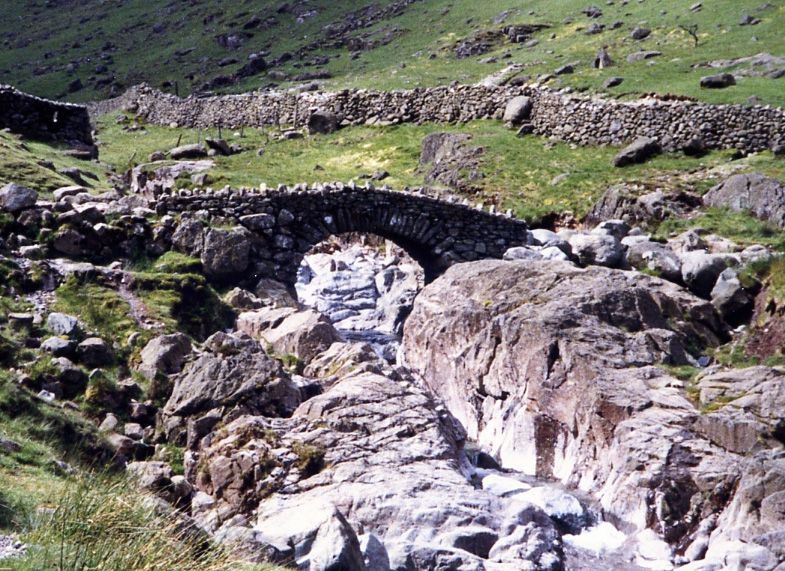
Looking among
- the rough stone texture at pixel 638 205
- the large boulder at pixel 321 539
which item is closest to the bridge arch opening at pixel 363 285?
the rough stone texture at pixel 638 205

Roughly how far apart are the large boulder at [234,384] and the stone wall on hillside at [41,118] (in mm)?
20440

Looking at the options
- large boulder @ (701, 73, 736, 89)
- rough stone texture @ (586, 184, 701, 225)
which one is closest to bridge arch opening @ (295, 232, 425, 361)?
rough stone texture @ (586, 184, 701, 225)

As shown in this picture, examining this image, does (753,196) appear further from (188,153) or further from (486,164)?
(188,153)

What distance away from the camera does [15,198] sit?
28.4 m

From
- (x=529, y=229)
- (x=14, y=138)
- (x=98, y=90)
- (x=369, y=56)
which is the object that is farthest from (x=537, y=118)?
(x=98, y=90)

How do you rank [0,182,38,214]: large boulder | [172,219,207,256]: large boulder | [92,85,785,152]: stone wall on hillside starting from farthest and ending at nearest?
1. [92,85,785,152]: stone wall on hillside
2. [172,219,207,256]: large boulder
3. [0,182,38,214]: large boulder

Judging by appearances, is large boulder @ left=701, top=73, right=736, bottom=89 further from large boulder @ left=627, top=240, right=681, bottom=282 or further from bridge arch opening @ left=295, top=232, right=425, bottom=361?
bridge arch opening @ left=295, top=232, right=425, bottom=361

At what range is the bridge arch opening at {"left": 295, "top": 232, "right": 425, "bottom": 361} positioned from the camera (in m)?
34.0

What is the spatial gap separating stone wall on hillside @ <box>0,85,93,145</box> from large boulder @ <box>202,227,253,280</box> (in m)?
12.1

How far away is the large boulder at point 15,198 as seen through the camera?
2827cm

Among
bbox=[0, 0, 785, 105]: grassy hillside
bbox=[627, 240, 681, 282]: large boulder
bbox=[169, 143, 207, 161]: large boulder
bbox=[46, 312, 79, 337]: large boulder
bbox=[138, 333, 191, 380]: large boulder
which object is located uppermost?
bbox=[46, 312, 79, 337]: large boulder

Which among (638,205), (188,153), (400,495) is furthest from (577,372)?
(188,153)

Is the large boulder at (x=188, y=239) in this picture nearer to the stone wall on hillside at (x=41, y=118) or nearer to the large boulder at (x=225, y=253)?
the large boulder at (x=225, y=253)

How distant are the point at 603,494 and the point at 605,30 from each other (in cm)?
4951
